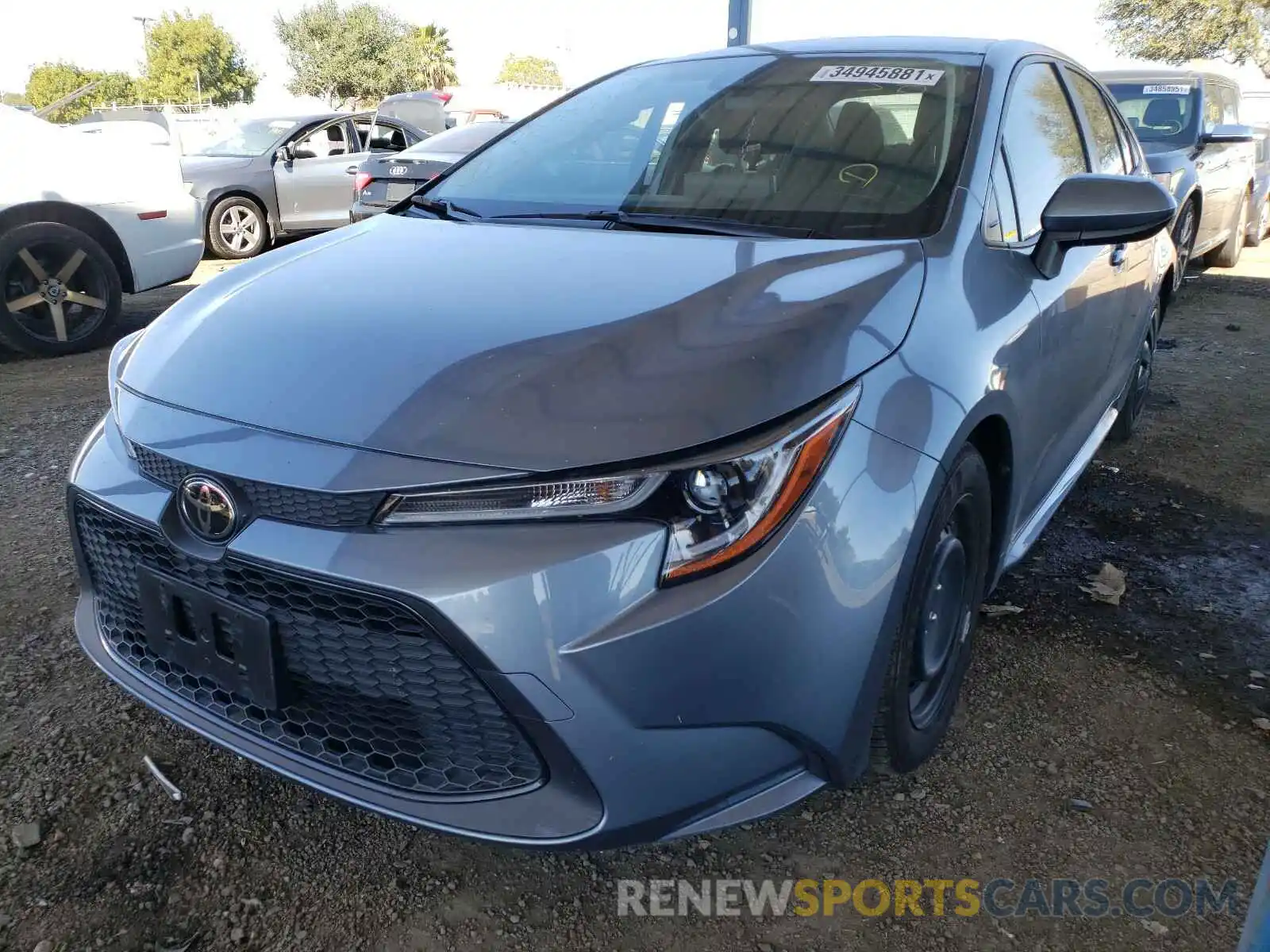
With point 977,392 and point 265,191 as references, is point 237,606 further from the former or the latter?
point 265,191

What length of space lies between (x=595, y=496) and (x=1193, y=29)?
32.5 metres

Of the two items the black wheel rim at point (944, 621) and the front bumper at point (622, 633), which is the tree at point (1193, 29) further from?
the front bumper at point (622, 633)

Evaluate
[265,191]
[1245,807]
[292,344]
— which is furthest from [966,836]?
[265,191]

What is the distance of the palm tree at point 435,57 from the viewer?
5334 cm

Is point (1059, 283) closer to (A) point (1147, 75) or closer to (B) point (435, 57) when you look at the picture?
(A) point (1147, 75)

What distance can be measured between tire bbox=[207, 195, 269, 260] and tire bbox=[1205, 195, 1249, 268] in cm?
850

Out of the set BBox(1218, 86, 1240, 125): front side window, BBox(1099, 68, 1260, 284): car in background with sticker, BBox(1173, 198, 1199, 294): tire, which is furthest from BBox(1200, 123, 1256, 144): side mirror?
BBox(1218, 86, 1240, 125): front side window

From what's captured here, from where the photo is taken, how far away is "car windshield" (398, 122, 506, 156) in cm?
673

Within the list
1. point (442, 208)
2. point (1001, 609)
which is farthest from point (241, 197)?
point (1001, 609)

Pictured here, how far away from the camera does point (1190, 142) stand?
6.98 m

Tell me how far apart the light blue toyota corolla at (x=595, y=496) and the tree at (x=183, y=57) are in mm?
59133

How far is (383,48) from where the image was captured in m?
45.9

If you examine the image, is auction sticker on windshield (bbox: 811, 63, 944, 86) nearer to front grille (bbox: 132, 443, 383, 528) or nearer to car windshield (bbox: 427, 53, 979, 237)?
car windshield (bbox: 427, 53, 979, 237)

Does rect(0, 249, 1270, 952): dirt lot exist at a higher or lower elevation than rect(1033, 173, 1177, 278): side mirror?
lower
